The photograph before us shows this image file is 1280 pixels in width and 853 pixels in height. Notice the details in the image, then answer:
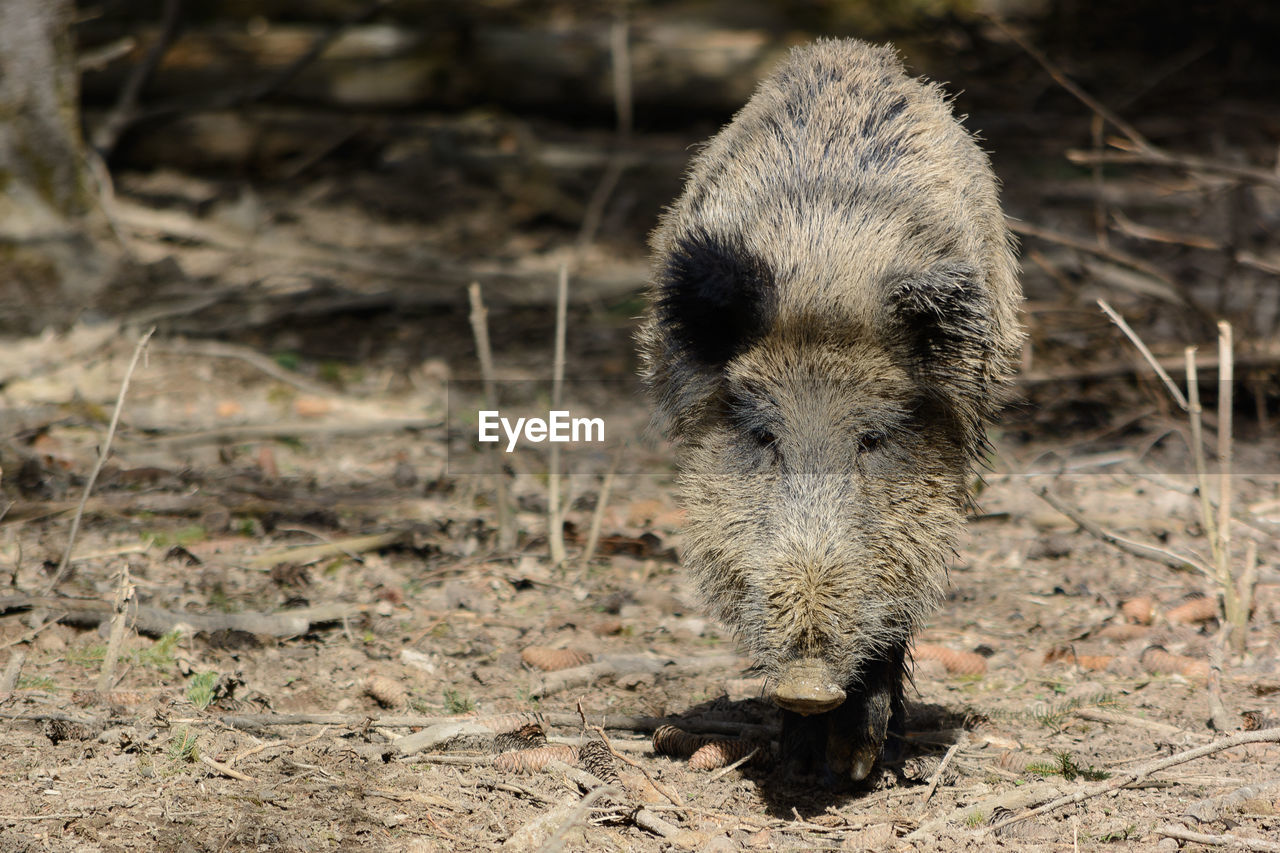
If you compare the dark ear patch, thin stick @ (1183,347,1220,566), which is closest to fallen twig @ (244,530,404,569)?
the dark ear patch

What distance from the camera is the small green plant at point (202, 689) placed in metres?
3.87

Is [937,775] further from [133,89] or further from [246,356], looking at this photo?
[133,89]

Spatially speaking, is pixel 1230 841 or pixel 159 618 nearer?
pixel 1230 841

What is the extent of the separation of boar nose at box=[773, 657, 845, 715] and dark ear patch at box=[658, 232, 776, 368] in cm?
111

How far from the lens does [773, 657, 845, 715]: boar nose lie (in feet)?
10.2

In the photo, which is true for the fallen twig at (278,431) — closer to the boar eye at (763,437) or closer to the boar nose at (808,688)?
the boar eye at (763,437)

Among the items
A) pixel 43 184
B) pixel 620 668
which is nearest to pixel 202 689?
pixel 620 668

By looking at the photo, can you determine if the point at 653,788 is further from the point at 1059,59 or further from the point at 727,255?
the point at 1059,59

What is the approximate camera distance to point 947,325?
362 cm

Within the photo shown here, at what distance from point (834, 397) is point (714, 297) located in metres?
0.48

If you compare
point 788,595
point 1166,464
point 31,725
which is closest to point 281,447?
point 31,725

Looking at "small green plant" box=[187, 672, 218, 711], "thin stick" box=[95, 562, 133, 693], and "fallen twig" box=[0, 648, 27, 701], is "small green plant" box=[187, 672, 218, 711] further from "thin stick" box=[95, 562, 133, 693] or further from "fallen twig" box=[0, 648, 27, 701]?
"fallen twig" box=[0, 648, 27, 701]

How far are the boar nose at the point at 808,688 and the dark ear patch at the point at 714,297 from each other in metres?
1.11

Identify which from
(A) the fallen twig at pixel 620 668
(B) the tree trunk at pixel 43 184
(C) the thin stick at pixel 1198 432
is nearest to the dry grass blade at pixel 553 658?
(A) the fallen twig at pixel 620 668
